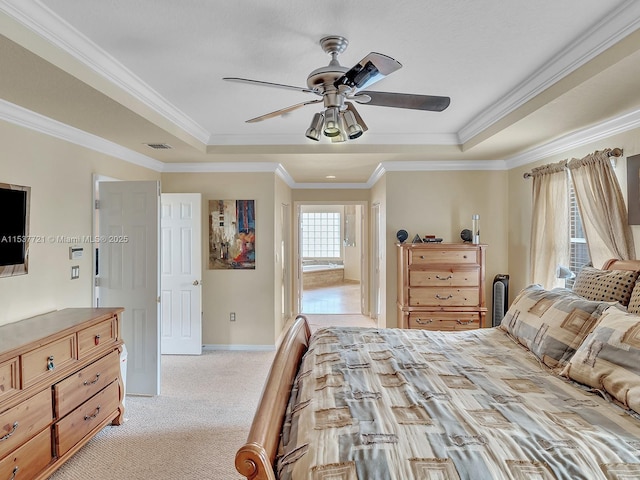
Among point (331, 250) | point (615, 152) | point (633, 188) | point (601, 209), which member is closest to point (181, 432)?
point (601, 209)

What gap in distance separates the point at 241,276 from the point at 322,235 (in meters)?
6.87

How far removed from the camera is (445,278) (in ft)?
13.5

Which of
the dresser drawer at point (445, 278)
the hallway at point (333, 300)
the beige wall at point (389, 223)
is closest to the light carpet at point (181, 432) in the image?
the beige wall at point (389, 223)

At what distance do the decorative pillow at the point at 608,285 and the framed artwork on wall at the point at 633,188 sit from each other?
0.64m

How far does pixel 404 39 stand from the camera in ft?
6.82

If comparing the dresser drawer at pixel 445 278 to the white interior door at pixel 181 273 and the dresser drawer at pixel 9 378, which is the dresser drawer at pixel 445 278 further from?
the dresser drawer at pixel 9 378

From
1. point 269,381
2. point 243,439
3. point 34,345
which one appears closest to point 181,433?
point 243,439

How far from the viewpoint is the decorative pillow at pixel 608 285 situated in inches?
86.2

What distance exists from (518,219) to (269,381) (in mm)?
3906

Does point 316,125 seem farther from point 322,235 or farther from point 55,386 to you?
point 322,235

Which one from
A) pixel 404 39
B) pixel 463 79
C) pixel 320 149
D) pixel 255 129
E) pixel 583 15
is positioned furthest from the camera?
pixel 320 149

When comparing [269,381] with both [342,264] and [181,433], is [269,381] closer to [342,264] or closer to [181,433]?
[181,433]

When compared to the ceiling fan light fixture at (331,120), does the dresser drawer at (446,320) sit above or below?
below

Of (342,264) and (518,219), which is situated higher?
(518,219)
